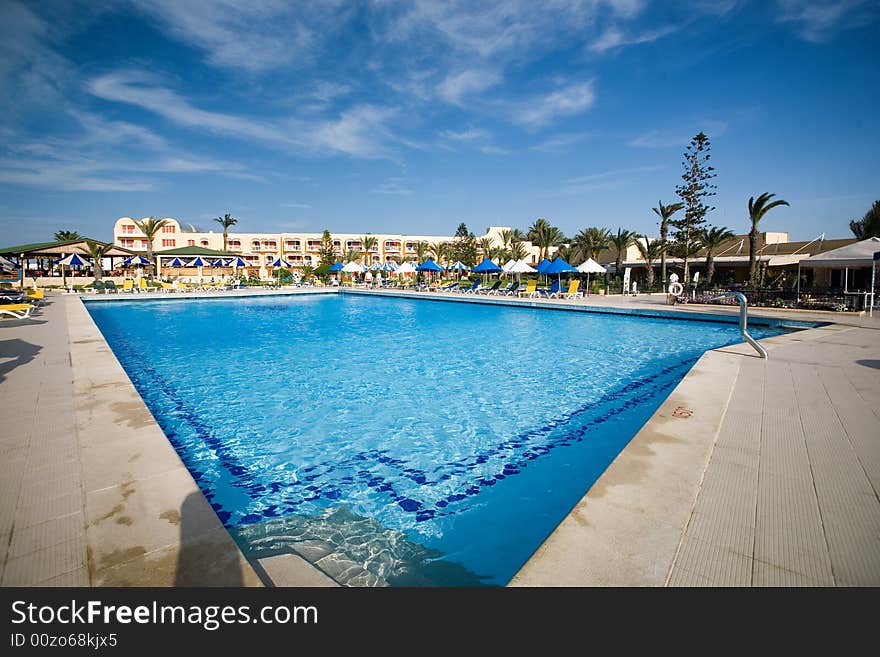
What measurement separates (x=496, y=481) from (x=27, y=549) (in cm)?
349

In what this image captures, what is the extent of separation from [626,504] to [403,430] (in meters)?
3.34

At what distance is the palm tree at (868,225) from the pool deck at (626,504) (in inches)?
1287

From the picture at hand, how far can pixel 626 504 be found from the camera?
2752 millimetres

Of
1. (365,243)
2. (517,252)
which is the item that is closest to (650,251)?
(517,252)

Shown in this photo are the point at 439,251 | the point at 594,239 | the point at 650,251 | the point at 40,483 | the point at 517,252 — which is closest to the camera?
the point at 40,483

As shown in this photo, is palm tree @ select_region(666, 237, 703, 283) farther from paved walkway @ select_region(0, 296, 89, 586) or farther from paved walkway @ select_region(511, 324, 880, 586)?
paved walkway @ select_region(0, 296, 89, 586)

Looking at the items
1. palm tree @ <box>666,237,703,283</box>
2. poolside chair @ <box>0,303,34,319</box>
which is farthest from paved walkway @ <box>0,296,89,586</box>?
palm tree @ <box>666,237,703,283</box>

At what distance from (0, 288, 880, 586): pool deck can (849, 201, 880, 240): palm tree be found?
32.7 metres

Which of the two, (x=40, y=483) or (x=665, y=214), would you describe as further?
(x=665, y=214)

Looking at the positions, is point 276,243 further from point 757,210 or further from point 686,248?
point 757,210

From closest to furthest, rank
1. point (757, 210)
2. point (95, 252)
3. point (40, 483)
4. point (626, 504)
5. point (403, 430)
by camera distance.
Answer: point (626, 504) < point (40, 483) < point (403, 430) < point (757, 210) < point (95, 252)

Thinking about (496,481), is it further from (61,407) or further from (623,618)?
(61,407)

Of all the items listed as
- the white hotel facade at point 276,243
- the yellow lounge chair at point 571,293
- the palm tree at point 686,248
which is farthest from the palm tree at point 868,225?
the white hotel facade at point 276,243

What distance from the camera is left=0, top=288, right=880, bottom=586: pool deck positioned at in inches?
85.0
